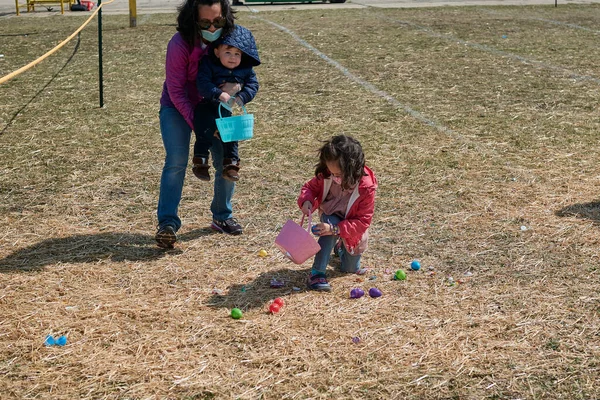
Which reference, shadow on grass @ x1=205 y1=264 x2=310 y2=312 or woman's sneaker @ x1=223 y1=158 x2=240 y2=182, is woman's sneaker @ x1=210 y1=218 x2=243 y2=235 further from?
shadow on grass @ x1=205 y1=264 x2=310 y2=312

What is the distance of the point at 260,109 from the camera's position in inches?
366

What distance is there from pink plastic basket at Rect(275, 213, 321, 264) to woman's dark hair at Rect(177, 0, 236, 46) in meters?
1.40

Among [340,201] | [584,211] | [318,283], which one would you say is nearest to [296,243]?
[318,283]

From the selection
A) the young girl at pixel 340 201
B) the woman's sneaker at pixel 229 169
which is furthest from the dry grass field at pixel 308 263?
the woman's sneaker at pixel 229 169

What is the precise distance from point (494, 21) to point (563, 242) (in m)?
12.3

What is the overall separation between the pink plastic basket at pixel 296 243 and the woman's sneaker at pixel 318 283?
22cm

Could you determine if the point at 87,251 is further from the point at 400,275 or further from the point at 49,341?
the point at 400,275

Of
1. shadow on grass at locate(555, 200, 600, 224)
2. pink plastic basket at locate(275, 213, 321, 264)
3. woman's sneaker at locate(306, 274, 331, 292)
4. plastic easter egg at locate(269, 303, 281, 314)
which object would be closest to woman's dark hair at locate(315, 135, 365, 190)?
pink plastic basket at locate(275, 213, 321, 264)

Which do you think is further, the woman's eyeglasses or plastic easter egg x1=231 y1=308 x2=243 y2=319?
the woman's eyeglasses

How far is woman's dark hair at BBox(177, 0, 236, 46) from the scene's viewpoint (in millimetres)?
4953

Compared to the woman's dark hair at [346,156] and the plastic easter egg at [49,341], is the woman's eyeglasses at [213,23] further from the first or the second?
the plastic easter egg at [49,341]

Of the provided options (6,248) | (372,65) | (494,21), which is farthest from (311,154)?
(494,21)

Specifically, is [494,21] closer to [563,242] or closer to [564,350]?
[563,242]

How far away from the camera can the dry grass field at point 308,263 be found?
3783mm
